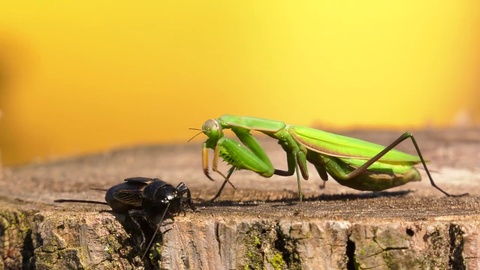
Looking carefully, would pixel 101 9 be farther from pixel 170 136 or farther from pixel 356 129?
pixel 356 129

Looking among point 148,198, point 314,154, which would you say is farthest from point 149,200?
point 314,154

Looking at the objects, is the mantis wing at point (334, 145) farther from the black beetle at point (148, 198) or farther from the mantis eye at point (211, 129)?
the black beetle at point (148, 198)

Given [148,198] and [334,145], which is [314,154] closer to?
[334,145]

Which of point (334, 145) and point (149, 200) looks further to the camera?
point (334, 145)

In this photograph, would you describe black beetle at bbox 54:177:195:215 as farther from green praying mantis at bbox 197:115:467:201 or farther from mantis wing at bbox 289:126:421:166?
mantis wing at bbox 289:126:421:166

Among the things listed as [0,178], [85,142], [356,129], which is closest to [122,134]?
[85,142]

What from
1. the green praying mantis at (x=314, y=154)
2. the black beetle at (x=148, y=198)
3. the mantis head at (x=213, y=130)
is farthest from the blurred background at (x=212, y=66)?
the black beetle at (x=148, y=198)
